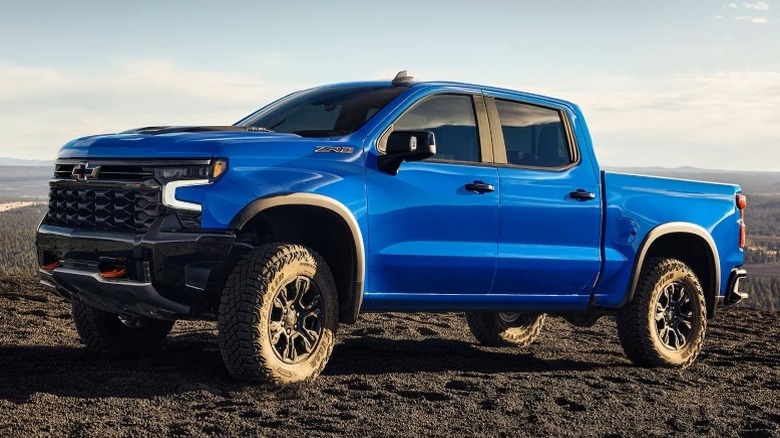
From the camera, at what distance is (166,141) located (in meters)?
5.72

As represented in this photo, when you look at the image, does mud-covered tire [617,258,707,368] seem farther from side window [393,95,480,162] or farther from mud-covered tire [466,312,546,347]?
side window [393,95,480,162]

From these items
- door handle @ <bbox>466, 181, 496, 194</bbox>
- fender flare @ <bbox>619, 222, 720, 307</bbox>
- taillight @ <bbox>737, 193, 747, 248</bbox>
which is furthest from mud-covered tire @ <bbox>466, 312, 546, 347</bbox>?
door handle @ <bbox>466, 181, 496, 194</bbox>

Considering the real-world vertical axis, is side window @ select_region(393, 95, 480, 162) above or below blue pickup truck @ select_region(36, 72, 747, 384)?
above

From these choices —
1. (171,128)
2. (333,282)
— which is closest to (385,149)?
(333,282)

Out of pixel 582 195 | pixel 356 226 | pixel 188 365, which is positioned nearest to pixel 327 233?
pixel 356 226

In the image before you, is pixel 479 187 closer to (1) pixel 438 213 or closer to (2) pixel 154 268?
(1) pixel 438 213

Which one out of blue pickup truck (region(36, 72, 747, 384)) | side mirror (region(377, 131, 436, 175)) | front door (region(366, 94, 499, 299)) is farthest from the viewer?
front door (region(366, 94, 499, 299))

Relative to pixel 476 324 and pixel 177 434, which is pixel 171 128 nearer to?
pixel 177 434

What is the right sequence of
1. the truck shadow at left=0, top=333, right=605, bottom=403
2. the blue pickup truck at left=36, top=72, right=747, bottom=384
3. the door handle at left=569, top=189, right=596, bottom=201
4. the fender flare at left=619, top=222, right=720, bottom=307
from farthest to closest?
the fender flare at left=619, top=222, right=720, bottom=307
the door handle at left=569, top=189, right=596, bottom=201
the truck shadow at left=0, top=333, right=605, bottom=403
the blue pickup truck at left=36, top=72, right=747, bottom=384

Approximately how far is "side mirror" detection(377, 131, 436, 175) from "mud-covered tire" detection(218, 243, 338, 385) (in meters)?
0.73

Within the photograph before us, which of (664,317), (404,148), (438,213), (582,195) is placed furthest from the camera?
(664,317)

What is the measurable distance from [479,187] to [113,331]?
286 centimetres

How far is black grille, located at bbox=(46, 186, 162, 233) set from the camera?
18.6 ft

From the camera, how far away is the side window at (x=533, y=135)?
23.4 feet
